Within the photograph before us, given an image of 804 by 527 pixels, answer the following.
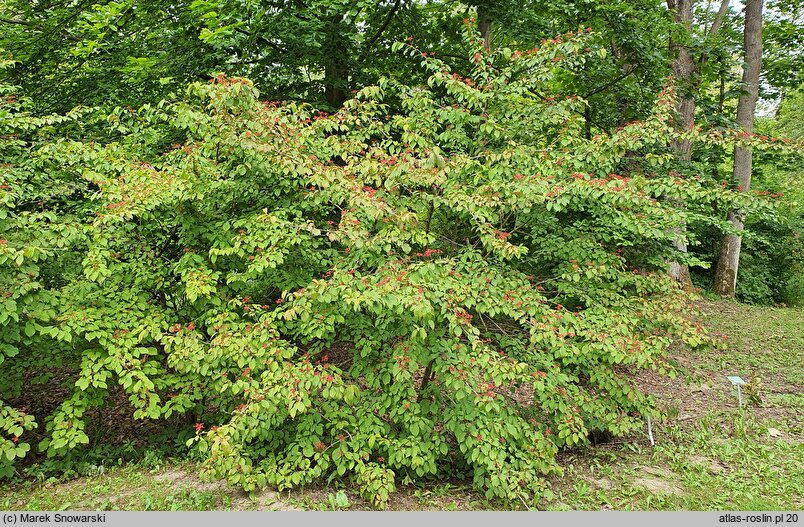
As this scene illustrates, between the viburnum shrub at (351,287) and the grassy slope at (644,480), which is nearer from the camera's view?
the viburnum shrub at (351,287)

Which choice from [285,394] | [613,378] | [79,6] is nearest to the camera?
[285,394]

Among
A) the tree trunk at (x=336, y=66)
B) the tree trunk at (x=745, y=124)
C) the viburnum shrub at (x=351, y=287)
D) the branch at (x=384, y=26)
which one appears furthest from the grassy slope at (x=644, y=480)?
the branch at (x=384, y=26)

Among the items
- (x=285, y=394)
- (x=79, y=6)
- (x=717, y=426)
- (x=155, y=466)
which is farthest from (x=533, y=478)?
(x=79, y=6)

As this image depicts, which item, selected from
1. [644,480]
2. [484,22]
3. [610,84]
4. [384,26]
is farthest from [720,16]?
[644,480]

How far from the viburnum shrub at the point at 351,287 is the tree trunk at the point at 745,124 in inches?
275

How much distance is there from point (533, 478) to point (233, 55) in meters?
6.33

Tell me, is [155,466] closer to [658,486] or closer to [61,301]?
[61,301]

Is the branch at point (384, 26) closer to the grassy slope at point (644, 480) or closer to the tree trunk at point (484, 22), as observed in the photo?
the tree trunk at point (484, 22)

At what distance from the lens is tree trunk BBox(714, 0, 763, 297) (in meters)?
10.9

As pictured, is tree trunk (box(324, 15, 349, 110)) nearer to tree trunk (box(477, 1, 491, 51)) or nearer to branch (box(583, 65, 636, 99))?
tree trunk (box(477, 1, 491, 51))

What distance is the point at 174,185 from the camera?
4113 mm

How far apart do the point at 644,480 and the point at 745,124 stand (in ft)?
33.0

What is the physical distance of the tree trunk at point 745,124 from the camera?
10.9 metres

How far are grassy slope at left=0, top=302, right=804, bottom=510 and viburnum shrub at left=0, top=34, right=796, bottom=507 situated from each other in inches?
10.6
